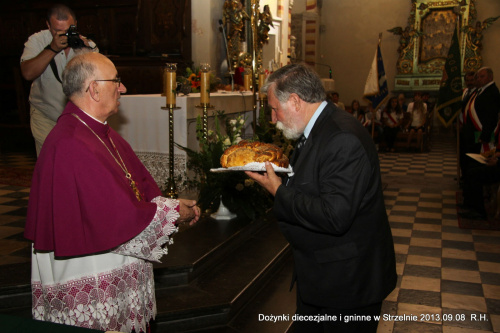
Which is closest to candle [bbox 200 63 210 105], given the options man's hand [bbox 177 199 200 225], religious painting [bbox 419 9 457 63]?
man's hand [bbox 177 199 200 225]

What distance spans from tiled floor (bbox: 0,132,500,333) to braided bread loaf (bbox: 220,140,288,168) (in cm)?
164

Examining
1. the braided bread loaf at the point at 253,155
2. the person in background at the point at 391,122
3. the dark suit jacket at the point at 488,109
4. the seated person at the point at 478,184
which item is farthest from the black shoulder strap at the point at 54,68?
the person in background at the point at 391,122

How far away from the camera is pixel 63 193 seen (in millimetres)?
1903

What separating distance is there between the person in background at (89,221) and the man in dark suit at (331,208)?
600 millimetres

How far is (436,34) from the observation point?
15898 millimetres

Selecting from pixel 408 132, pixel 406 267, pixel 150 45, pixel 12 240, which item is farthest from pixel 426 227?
pixel 408 132

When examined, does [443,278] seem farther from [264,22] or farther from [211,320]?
[264,22]

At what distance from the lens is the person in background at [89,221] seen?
1.91 m

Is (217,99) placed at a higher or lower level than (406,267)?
higher

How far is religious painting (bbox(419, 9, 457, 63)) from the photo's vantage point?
15.7 meters

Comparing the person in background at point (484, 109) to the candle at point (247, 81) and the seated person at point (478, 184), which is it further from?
the candle at point (247, 81)

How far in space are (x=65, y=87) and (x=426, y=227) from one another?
497 centimetres

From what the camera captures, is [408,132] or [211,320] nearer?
[211,320]

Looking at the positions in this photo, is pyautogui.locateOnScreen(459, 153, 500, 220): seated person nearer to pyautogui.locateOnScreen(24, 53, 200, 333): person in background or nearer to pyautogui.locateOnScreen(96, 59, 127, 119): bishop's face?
pyautogui.locateOnScreen(24, 53, 200, 333): person in background
